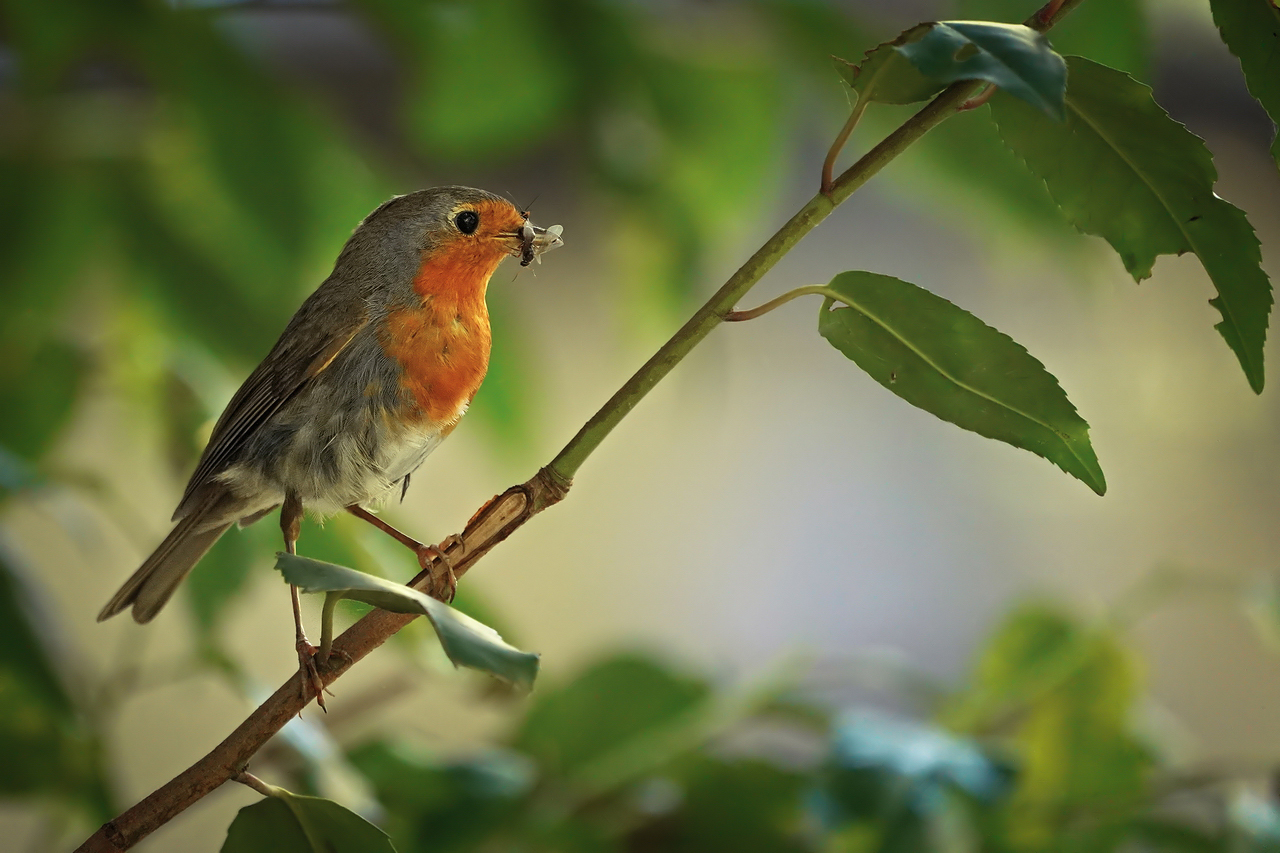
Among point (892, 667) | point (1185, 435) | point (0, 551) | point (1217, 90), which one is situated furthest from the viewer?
point (1185, 435)

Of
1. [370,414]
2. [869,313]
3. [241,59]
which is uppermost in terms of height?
[241,59]

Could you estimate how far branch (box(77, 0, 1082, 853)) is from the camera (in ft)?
1.37

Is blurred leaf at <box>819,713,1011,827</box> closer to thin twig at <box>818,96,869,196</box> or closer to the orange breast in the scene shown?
the orange breast

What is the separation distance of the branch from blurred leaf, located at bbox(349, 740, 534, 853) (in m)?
0.65

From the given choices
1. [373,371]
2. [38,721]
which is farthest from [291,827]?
[38,721]

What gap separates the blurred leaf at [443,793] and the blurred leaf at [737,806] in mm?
165

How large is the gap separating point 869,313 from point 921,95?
0.28 feet

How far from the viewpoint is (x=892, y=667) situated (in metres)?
1.28

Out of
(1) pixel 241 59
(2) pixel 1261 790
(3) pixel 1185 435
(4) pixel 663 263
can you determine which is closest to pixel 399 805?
(4) pixel 663 263

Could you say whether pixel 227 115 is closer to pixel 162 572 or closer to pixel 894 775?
pixel 162 572

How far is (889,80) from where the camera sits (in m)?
0.43

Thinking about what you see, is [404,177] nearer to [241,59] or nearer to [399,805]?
[241,59]

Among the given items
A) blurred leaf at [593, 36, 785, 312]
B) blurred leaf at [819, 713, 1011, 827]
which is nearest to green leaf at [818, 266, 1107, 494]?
blurred leaf at [819, 713, 1011, 827]

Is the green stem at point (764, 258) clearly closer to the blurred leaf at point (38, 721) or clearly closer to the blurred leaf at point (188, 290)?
the blurred leaf at point (38, 721)
